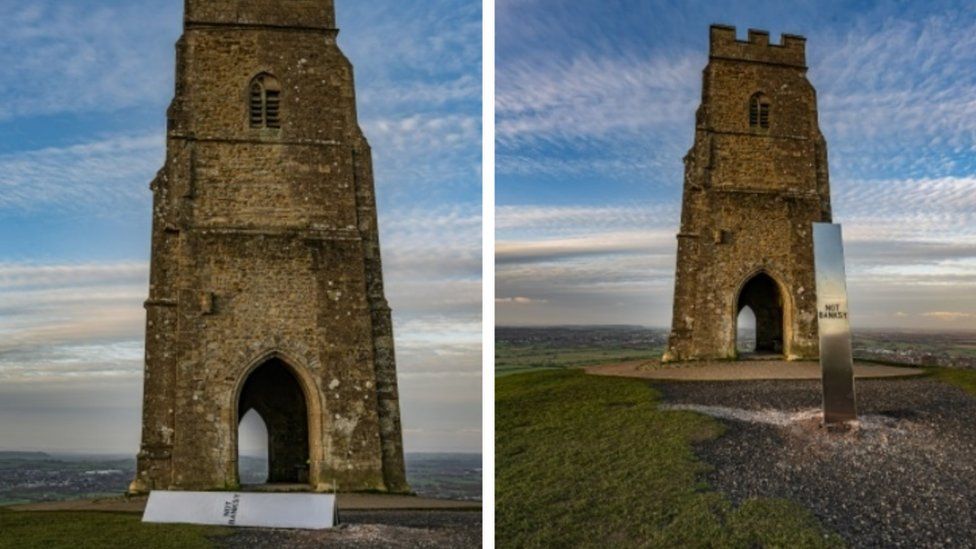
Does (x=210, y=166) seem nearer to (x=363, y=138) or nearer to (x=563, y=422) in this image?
(x=363, y=138)

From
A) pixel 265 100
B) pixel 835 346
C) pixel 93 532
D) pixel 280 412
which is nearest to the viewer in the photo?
pixel 835 346

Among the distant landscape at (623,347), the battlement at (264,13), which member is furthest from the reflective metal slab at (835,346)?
the battlement at (264,13)

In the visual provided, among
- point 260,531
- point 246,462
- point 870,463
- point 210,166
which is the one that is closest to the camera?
point 870,463

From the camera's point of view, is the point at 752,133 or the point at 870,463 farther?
the point at 752,133

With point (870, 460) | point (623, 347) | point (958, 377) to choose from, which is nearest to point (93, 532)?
point (623, 347)

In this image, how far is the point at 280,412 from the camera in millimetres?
22812

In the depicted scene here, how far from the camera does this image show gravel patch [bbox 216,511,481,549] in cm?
1725

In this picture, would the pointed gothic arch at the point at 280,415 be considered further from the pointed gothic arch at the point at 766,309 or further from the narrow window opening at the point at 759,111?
the narrow window opening at the point at 759,111

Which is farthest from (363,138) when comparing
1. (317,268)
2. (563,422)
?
(563,422)

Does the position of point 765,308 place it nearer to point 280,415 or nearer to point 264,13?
point 280,415

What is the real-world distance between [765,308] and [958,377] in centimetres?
413

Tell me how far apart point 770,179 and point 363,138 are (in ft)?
22.6

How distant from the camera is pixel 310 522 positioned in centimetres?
1817

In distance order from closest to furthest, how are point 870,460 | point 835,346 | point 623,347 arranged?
point 870,460
point 835,346
point 623,347
